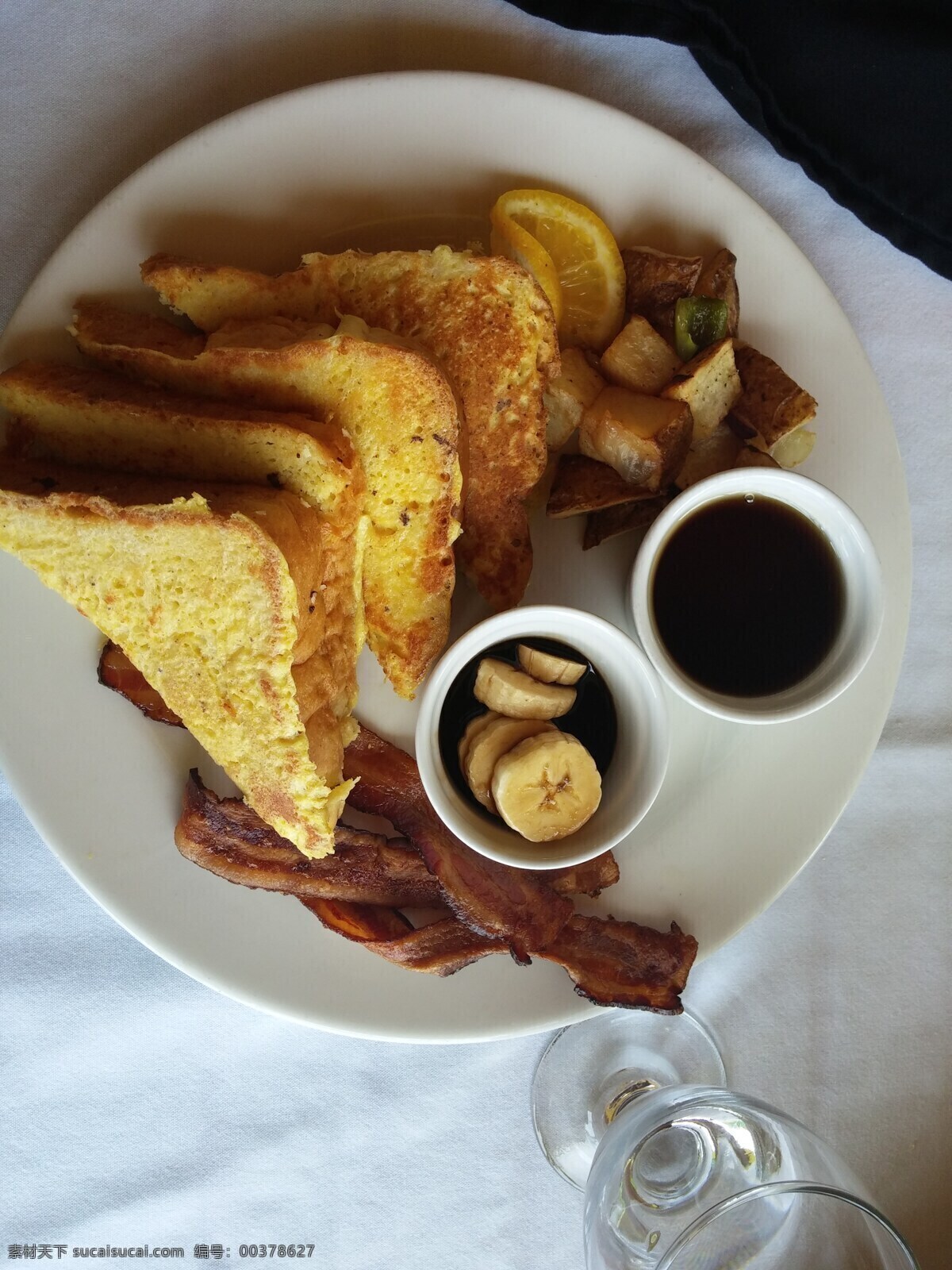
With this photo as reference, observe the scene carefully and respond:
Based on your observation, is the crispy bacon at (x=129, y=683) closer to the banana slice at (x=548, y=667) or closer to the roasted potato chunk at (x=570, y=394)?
the banana slice at (x=548, y=667)

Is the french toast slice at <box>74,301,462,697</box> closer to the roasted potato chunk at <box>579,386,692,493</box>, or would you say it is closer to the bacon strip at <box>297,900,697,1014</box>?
the roasted potato chunk at <box>579,386,692,493</box>

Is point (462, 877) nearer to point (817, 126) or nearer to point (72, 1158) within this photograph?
point (72, 1158)

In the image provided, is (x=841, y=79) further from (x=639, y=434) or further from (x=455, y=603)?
(x=455, y=603)

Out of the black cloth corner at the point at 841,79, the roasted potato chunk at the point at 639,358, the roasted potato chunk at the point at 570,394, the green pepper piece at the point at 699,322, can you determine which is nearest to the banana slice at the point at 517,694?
the roasted potato chunk at the point at 570,394

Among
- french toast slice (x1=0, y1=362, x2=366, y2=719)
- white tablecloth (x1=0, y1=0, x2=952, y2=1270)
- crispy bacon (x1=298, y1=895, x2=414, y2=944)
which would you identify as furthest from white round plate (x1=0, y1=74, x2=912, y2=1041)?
white tablecloth (x1=0, y1=0, x2=952, y2=1270)

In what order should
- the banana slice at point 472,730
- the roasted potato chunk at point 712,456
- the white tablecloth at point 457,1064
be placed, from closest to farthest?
the banana slice at point 472,730
the roasted potato chunk at point 712,456
the white tablecloth at point 457,1064

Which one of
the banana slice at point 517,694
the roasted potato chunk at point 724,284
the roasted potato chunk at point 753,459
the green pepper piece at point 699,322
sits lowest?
the banana slice at point 517,694

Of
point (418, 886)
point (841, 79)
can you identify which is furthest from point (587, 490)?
point (841, 79)
